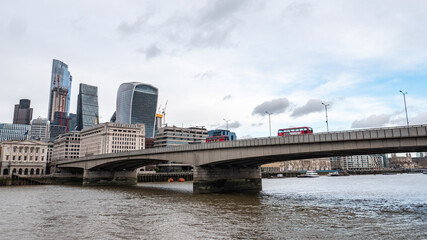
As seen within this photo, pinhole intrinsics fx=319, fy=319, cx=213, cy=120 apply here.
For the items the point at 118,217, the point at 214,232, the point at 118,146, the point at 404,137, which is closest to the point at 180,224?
the point at 214,232

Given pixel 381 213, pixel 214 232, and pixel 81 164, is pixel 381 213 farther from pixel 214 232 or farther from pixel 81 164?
pixel 81 164

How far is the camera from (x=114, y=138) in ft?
589

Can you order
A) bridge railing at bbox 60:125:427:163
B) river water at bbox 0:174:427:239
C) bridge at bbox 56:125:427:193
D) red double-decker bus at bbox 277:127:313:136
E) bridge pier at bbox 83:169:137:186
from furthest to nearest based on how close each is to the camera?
bridge pier at bbox 83:169:137:186 < red double-decker bus at bbox 277:127:313:136 < bridge at bbox 56:125:427:193 < bridge railing at bbox 60:125:427:163 < river water at bbox 0:174:427:239

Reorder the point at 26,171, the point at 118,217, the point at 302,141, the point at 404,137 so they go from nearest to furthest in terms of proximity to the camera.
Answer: the point at 118,217
the point at 404,137
the point at 302,141
the point at 26,171

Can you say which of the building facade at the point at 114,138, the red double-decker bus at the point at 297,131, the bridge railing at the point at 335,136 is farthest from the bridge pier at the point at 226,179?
the building facade at the point at 114,138

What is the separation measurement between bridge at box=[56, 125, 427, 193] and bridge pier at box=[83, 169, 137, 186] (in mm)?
13087

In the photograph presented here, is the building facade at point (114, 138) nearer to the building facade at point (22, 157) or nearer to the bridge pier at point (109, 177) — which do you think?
the building facade at point (22, 157)

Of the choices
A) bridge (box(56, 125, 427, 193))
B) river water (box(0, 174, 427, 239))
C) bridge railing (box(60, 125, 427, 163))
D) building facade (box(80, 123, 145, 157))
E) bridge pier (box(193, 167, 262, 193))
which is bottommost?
river water (box(0, 174, 427, 239))

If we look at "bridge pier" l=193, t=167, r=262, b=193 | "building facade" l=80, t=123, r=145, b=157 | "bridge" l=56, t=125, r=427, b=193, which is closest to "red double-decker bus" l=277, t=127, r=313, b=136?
"bridge" l=56, t=125, r=427, b=193

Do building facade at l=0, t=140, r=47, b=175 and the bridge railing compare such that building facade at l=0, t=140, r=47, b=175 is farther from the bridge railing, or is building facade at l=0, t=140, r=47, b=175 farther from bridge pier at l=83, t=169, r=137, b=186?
the bridge railing

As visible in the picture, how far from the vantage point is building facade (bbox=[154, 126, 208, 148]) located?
18075 cm

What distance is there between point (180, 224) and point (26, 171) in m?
118

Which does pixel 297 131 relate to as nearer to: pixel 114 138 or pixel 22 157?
pixel 22 157

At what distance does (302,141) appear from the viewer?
4228 centimetres
